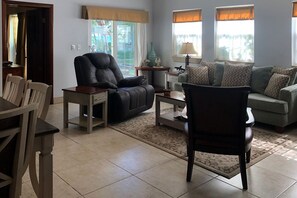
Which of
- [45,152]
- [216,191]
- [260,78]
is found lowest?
[216,191]

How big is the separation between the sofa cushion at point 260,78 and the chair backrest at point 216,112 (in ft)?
8.32

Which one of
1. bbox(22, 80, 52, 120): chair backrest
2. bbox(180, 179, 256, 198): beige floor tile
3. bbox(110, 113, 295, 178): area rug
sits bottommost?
bbox(180, 179, 256, 198): beige floor tile

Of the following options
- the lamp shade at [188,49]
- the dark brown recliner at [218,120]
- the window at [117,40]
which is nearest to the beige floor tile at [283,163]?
the dark brown recliner at [218,120]

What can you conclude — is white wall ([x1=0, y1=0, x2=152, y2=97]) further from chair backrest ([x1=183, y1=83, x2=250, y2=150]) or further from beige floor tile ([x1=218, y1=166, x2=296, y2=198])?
beige floor tile ([x1=218, y1=166, x2=296, y2=198])

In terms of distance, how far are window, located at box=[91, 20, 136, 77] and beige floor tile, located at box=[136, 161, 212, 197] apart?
420cm

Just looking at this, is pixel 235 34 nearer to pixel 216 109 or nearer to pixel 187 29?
pixel 187 29

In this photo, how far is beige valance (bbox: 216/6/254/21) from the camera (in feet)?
18.4

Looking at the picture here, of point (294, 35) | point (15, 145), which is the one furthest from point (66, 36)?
point (15, 145)

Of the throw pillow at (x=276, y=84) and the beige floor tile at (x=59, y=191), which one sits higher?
the throw pillow at (x=276, y=84)

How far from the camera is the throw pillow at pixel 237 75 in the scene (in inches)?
197

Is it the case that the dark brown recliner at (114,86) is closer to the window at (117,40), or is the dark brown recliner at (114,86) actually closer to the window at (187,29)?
the window at (117,40)

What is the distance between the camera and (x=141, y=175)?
2.82 m

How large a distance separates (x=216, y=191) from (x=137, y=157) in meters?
1.04

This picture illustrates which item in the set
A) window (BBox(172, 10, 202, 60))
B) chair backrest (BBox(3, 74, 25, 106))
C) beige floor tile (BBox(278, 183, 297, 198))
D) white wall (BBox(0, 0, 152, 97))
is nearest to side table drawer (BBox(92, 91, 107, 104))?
chair backrest (BBox(3, 74, 25, 106))
